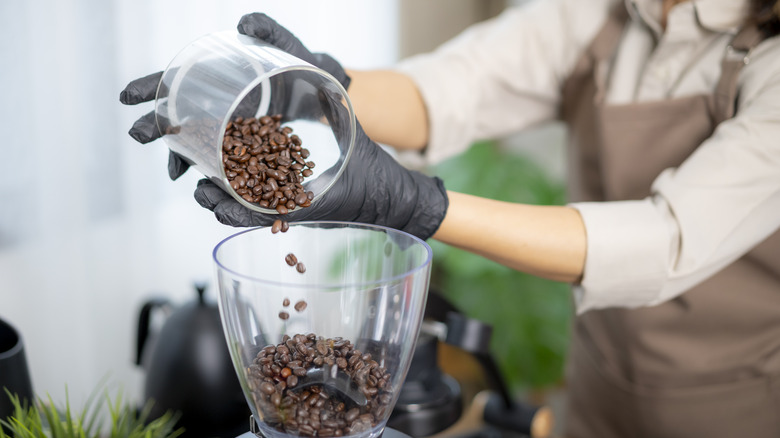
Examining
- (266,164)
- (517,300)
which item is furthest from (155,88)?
(517,300)

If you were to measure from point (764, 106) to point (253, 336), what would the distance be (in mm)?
752

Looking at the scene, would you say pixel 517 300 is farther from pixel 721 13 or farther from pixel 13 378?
pixel 13 378

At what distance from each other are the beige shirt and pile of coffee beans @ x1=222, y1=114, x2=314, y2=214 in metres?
0.43

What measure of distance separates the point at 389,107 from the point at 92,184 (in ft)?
2.39

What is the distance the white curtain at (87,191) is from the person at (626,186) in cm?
63

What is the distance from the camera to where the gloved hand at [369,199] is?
724 mm

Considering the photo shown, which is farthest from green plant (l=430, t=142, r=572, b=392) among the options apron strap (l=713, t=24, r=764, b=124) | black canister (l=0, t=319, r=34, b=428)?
black canister (l=0, t=319, r=34, b=428)

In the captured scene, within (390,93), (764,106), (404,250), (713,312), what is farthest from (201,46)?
(713,312)

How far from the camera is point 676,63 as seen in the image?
1.15 m

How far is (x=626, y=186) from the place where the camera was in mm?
1193

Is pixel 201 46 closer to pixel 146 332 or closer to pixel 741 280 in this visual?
pixel 146 332

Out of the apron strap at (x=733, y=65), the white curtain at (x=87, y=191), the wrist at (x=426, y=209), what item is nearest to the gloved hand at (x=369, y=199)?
the wrist at (x=426, y=209)

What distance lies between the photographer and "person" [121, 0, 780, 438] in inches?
36.3

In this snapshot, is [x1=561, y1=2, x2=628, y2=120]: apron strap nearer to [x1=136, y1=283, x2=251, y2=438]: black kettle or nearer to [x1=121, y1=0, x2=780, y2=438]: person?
[x1=121, y1=0, x2=780, y2=438]: person
